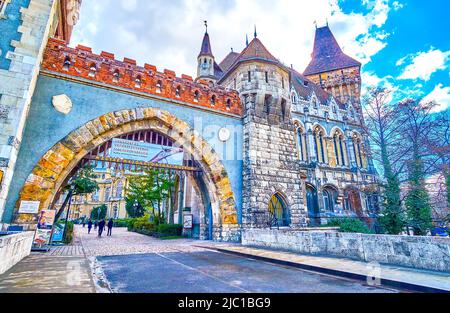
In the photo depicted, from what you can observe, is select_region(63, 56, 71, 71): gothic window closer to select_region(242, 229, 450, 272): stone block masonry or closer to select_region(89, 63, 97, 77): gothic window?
select_region(89, 63, 97, 77): gothic window

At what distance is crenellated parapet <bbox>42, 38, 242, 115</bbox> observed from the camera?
9570 mm

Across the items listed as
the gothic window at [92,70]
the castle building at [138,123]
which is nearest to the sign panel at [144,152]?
the castle building at [138,123]

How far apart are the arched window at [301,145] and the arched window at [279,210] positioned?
380 inches

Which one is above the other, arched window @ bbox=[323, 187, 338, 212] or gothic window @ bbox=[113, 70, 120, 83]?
gothic window @ bbox=[113, 70, 120, 83]

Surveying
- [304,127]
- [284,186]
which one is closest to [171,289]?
[284,186]

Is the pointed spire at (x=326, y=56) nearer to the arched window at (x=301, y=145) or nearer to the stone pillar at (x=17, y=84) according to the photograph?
the arched window at (x=301, y=145)

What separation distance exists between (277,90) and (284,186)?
5.61m

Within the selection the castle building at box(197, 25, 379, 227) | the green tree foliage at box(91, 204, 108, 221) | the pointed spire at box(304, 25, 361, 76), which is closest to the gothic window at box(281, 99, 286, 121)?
the castle building at box(197, 25, 379, 227)

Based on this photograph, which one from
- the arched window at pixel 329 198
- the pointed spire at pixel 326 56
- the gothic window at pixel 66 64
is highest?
the pointed spire at pixel 326 56

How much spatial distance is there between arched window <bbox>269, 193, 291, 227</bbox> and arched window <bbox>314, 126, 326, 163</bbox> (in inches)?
448

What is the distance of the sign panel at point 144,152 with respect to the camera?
10.1 meters

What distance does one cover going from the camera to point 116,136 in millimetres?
10211

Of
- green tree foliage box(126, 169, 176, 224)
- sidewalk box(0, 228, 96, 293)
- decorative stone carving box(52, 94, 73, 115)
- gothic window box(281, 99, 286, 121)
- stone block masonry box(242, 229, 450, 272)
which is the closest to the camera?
sidewalk box(0, 228, 96, 293)
